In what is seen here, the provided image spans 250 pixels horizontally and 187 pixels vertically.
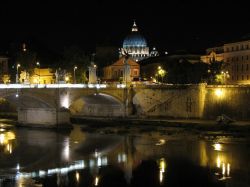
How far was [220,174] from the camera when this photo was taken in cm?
2450

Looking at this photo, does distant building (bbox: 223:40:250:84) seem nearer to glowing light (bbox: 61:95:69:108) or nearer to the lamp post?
the lamp post

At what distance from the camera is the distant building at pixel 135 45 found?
9332cm

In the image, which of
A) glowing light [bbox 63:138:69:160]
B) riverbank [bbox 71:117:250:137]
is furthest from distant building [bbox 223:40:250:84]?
glowing light [bbox 63:138:69:160]

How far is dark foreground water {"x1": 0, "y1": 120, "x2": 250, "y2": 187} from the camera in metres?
23.7

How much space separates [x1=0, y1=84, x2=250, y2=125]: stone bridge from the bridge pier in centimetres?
32

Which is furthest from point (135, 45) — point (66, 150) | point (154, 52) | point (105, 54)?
point (66, 150)

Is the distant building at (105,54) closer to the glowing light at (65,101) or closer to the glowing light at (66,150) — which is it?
the glowing light at (65,101)

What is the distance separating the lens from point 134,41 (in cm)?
9381

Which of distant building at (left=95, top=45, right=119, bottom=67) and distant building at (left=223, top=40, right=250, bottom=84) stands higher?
distant building at (left=95, top=45, right=119, bottom=67)

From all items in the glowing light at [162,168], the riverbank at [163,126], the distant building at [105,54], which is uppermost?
the distant building at [105,54]

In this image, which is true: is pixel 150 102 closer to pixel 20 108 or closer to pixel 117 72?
pixel 20 108

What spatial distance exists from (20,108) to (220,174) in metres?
21.2

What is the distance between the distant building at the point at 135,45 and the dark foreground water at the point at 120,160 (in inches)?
2218

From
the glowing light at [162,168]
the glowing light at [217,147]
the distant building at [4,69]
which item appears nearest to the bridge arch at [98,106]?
the distant building at [4,69]
